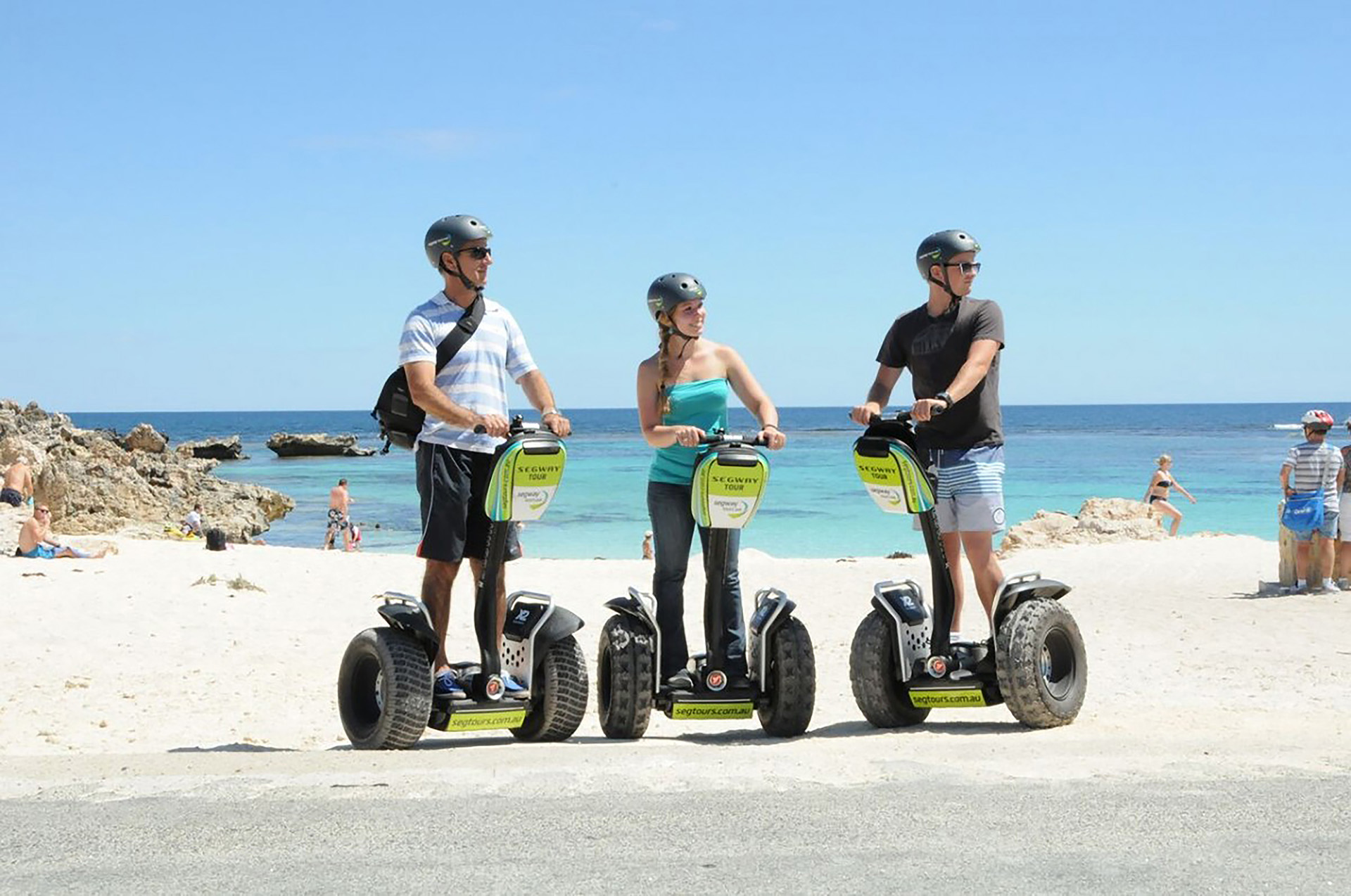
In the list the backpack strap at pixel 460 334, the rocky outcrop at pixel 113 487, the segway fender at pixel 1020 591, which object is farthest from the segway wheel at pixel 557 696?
the rocky outcrop at pixel 113 487

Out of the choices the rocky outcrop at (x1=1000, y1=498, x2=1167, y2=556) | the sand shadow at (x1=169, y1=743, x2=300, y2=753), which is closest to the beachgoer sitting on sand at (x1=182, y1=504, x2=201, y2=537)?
the rocky outcrop at (x1=1000, y1=498, x2=1167, y2=556)

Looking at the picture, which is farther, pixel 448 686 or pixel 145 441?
pixel 145 441

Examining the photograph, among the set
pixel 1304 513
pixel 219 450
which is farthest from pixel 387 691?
pixel 219 450

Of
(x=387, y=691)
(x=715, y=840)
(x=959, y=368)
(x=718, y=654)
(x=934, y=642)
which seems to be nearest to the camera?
(x=715, y=840)

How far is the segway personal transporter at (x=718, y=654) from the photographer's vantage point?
559 centimetres

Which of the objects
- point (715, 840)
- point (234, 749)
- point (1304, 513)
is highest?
point (1304, 513)

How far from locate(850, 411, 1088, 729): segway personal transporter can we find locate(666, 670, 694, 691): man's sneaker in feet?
2.34

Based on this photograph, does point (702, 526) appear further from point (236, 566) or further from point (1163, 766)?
point (236, 566)

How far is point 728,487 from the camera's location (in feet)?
18.3

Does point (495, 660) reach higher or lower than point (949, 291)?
lower

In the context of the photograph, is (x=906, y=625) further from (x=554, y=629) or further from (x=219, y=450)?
(x=219, y=450)

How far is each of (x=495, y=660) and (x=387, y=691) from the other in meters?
0.49

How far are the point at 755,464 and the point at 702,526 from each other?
36 cm

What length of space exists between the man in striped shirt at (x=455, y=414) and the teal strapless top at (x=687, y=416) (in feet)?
1.65
